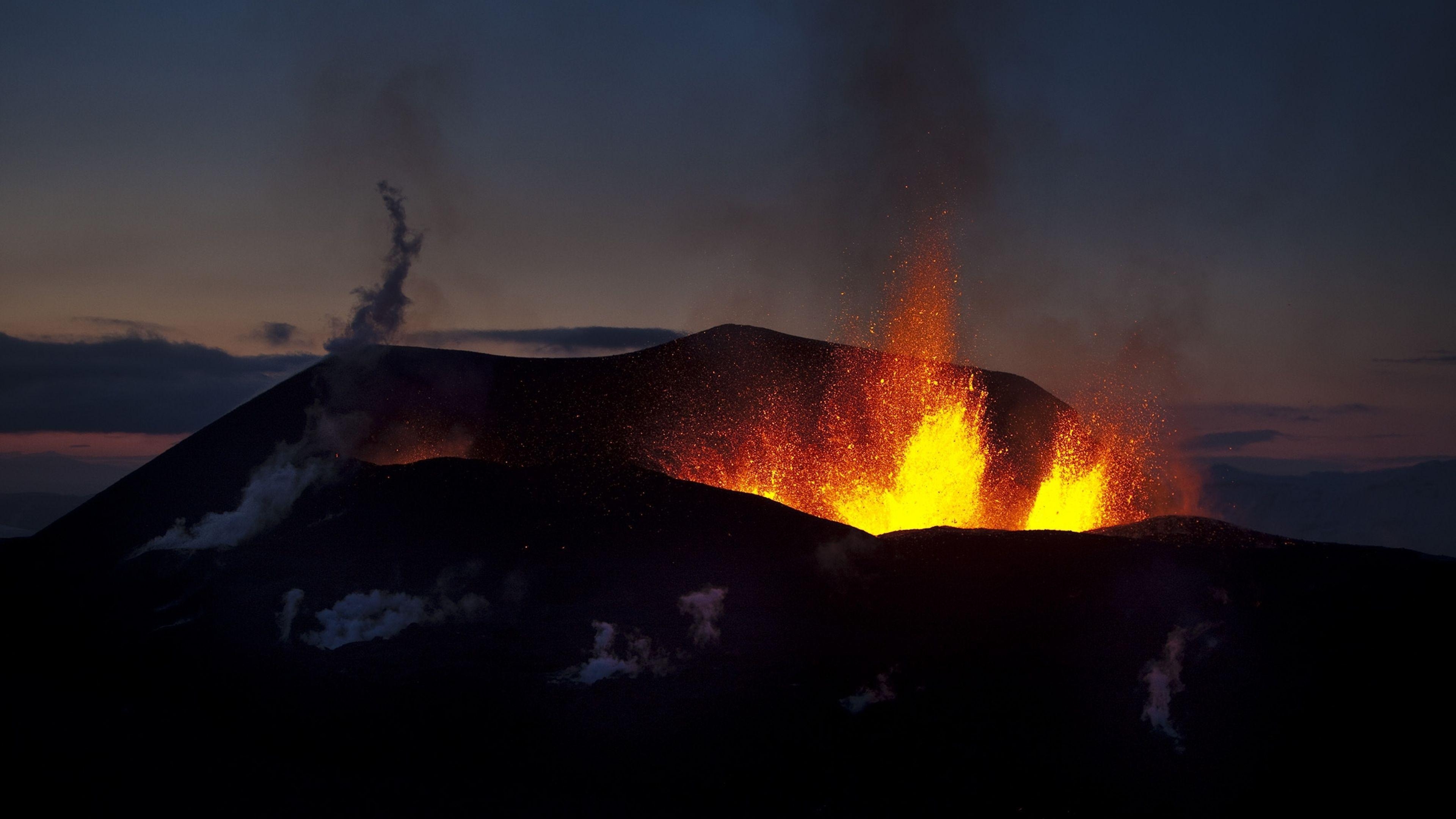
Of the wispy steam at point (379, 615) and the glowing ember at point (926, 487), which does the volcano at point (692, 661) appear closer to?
the wispy steam at point (379, 615)

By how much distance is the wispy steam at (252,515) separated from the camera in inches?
1192

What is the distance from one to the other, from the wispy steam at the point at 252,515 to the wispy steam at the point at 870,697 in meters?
19.2

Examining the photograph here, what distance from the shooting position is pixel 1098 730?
22.3m

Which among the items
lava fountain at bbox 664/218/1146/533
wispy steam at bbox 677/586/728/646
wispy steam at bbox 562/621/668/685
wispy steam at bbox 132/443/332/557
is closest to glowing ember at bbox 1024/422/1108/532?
lava fountain at bbox 664/218/1146/533

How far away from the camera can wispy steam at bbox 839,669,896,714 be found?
22328 millimetres

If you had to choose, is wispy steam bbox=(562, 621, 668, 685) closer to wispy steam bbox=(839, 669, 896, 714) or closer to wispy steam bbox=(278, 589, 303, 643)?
wispy steam bbox=(839, 669, 896, 714)

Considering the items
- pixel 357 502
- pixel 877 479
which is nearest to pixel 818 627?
pixel 357 502

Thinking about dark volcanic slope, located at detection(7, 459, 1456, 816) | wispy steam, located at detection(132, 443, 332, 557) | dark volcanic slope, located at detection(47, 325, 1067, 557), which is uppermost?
dark volcanic slope, located at detection(47, 325, 1067, 557)

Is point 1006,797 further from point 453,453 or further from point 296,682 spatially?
point 453,453

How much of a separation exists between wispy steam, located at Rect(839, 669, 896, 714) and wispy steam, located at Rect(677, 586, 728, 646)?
3547 millimetres

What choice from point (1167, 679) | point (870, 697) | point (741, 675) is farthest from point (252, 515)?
point (1167, 679)

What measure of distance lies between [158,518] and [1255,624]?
34502 millimetres

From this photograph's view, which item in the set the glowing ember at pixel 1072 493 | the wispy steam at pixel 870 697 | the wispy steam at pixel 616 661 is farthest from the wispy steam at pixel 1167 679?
the glowing ember at pixel 1072 493

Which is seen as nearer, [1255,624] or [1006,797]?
[1006,797]
